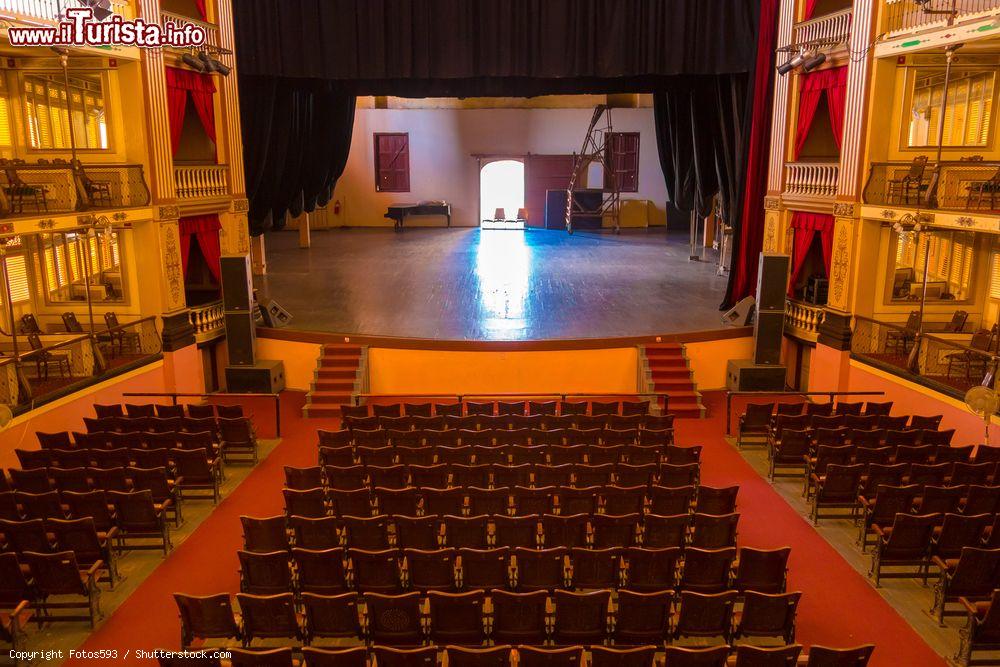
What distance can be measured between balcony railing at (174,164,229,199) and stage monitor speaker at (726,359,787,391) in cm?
1127

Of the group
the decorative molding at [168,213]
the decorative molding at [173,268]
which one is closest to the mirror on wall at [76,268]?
the decorative molding at [173,268]

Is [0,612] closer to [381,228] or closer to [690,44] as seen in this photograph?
[690,44]

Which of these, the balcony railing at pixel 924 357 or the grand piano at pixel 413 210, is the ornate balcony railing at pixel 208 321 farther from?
the grand piano at pixel 413 210

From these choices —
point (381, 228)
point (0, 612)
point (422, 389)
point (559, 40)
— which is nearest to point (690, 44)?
point (559, 40)

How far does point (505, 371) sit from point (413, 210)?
54.8 ft

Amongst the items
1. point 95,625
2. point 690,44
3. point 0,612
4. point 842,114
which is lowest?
point 95,625

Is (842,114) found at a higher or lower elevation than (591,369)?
higher

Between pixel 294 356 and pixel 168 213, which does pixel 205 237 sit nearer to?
pixel 168 213

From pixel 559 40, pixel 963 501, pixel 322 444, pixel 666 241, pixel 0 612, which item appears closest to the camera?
pixel 0 612

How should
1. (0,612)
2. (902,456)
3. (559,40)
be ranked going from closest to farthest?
(0,612) < (902,456) < (559,40)

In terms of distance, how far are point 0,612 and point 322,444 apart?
441cm

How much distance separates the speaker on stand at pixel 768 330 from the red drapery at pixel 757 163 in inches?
82.8

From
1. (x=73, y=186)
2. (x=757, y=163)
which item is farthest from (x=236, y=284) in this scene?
(x=757, y=163)

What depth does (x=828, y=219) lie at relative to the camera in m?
14.8
